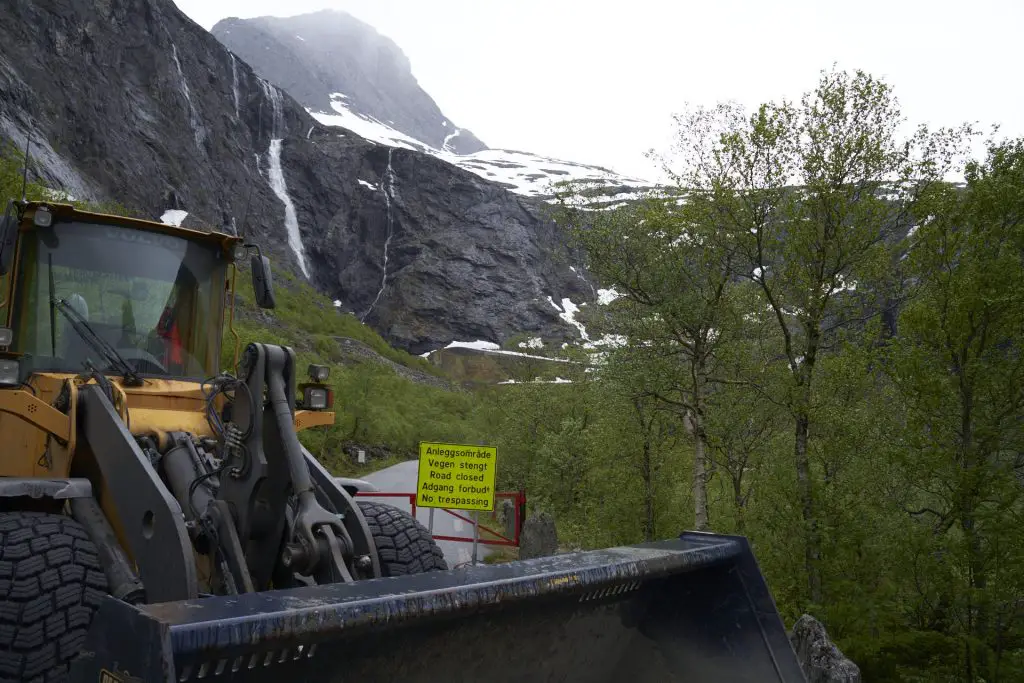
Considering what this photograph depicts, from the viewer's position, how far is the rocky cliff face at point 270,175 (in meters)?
50.6

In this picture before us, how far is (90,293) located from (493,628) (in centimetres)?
341

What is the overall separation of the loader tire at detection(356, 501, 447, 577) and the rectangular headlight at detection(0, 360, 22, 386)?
2.02 meters

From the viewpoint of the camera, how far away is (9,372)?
4.26m

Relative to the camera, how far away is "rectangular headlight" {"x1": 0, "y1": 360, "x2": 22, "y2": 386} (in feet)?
13.9

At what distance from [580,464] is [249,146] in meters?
66.9

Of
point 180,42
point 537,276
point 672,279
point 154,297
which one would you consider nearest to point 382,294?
point 537,276

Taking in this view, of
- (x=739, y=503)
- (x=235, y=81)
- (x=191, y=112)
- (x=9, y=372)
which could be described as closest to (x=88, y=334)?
(x=9, y=372)

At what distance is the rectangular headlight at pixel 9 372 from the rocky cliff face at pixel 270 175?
36001mm

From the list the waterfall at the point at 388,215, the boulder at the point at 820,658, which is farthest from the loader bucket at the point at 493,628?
the waterfall at the point at 388,215

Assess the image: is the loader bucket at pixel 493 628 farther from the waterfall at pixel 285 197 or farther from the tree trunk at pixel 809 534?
the waterfall at pixel 285 197

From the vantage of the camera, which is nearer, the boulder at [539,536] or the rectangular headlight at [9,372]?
the rectangular headlight at [9,372]

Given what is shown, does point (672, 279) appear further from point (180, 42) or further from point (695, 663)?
point (180, 42)

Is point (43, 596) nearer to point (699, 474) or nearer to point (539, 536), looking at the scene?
point (539, 536)

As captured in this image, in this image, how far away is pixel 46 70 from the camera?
164 ft
